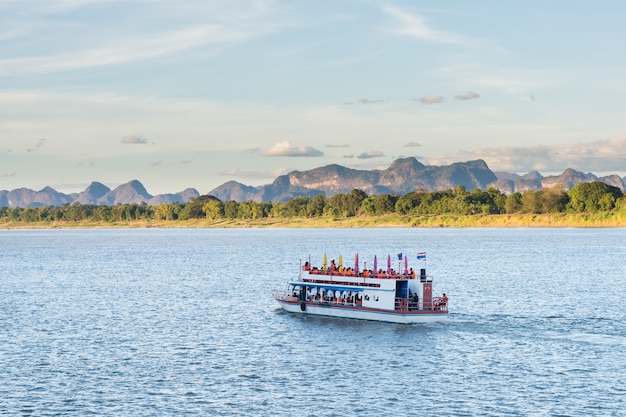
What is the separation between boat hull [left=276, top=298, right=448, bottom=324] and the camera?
99.6m

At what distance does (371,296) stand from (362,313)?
2442mm

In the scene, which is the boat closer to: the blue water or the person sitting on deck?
the person sitting on deck

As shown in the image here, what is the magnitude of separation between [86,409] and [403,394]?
25.5m

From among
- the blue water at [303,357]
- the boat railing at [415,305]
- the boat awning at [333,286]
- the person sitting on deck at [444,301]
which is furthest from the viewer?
the boat awning at [333,286]

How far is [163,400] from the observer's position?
66.1 meters

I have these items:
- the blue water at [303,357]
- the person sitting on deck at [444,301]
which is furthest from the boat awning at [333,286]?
the person sitting on deck at [444,301]

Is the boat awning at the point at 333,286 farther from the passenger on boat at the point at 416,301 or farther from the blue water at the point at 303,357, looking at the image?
the blue water at the point at 303,357

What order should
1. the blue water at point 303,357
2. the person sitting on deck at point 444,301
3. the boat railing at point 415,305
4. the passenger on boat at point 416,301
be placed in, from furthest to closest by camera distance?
the passenger on boat at point 416,301, the boat railing at point 415,305, the person sitting on deck at point 444,301, the blue water at point 303,357

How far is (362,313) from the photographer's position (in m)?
104

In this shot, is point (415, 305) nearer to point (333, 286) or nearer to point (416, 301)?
point (416, 301)

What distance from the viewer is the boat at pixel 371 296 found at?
101 m

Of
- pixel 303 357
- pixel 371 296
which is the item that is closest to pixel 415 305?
pixel 371 296

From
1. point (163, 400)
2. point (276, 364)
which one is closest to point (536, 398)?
point (276, 364)

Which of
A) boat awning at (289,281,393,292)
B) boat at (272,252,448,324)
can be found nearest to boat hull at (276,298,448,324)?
boat at (272,252,448,324)
